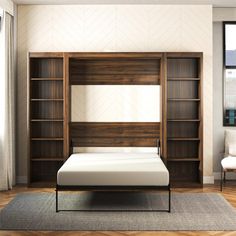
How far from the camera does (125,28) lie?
195 inches

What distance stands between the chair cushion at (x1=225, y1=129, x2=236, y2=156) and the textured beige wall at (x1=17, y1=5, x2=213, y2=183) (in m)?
0.20

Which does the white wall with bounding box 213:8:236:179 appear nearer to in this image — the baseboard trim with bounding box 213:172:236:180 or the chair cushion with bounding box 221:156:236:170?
the baseboard trim with bounding box 213:172:236:180

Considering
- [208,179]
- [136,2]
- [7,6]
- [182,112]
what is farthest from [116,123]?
[7,6]

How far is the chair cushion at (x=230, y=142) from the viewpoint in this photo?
489cm

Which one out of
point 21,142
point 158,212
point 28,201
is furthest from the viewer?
point 21,142

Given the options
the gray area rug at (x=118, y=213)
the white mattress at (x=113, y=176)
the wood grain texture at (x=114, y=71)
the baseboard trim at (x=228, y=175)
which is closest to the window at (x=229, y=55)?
the wood grain texture at (x=114, y=71)

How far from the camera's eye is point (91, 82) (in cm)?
497

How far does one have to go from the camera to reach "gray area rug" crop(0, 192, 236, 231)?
3340 millimetres

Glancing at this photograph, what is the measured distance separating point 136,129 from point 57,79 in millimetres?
1040

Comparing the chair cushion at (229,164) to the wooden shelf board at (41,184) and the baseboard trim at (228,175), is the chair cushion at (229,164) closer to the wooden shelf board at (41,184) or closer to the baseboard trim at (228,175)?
the baseboard trim at (228,175)

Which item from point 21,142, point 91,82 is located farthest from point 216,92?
point 21,142

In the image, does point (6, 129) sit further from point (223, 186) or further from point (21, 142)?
point (223, 186)

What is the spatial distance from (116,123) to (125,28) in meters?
1.07

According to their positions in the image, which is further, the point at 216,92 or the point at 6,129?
the point at 216,92
